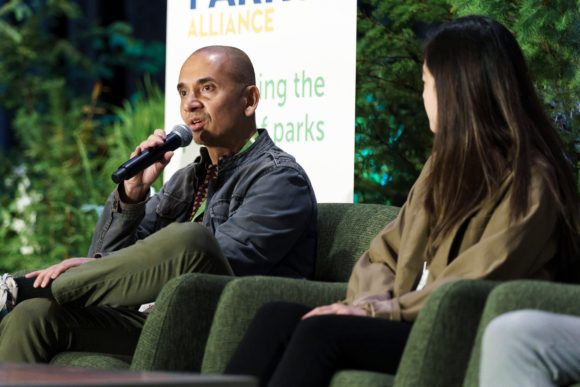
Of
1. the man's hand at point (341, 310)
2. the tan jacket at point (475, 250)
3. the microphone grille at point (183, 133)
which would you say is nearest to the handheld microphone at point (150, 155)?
the microphone grille at point (183, 133)

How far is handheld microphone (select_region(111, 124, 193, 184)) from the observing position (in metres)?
3.49

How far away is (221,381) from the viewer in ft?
5.61

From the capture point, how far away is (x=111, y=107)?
Answer: 767cm

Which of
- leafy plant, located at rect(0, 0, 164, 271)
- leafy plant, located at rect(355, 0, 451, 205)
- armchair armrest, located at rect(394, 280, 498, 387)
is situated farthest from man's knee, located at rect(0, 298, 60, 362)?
leafy plant, located at rect(0, 0, 164, 271)

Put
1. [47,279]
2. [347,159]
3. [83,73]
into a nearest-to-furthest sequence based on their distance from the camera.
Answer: [47,279] → [347,159] → [83,73]

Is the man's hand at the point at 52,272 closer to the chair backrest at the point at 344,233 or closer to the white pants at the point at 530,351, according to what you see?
the chair backrest at the point at 344,233

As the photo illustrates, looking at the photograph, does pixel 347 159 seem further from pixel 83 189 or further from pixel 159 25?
pixel 159 25

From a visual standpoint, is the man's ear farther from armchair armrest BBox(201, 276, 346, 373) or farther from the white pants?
the white pants

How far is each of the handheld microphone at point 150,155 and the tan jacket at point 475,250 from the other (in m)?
0.90

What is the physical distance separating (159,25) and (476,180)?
5.62m

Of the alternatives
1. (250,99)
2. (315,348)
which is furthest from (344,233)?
(315,348)

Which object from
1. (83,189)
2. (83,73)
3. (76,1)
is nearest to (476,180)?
(83,189)

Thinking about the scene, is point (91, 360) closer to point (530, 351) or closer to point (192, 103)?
point (192, 103)

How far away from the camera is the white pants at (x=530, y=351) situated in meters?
2.16
